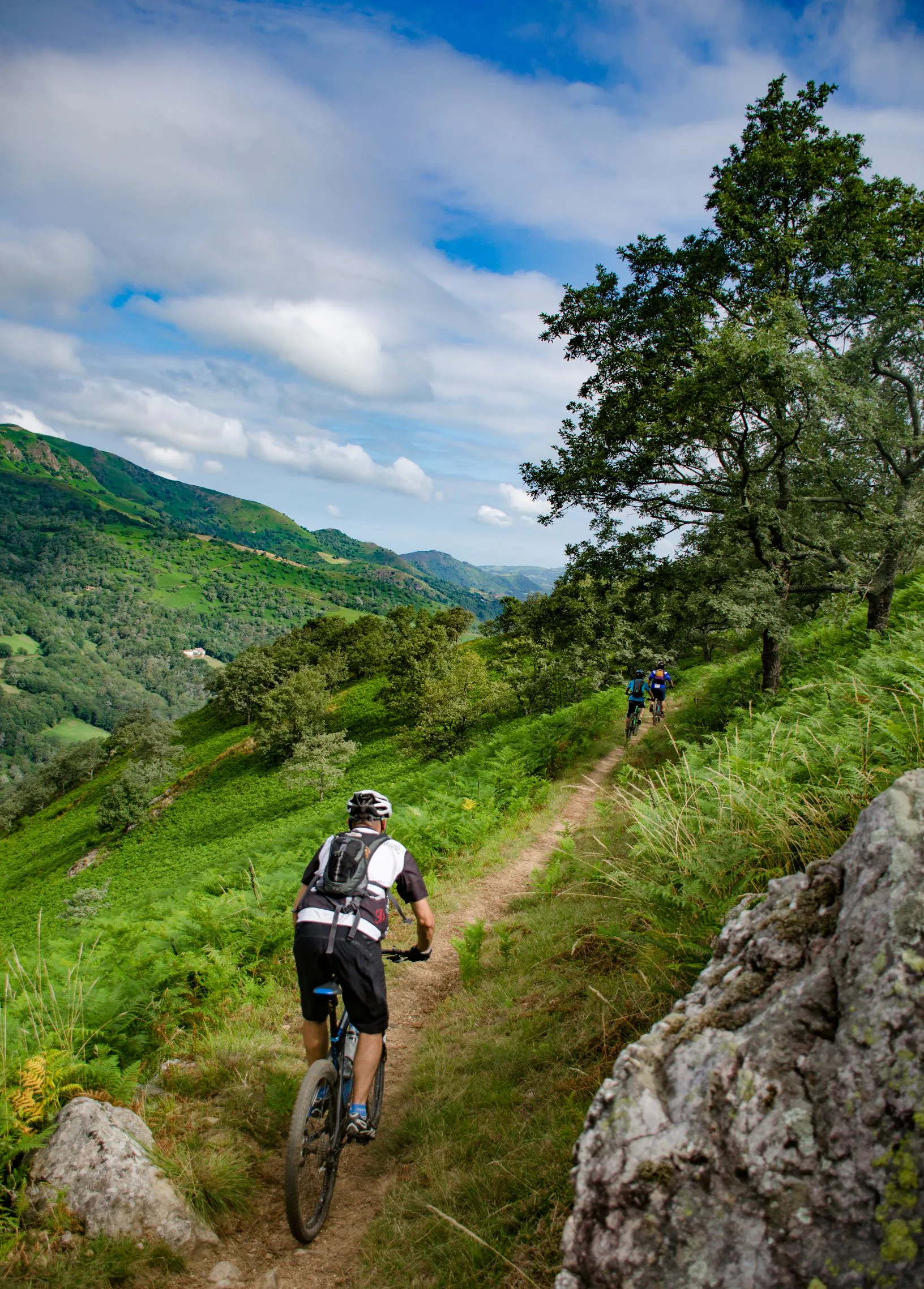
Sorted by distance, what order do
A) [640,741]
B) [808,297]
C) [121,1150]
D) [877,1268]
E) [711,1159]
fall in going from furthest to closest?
[640,741] → [808,297] → [121,1150] → [711,1159] → [877,1268]

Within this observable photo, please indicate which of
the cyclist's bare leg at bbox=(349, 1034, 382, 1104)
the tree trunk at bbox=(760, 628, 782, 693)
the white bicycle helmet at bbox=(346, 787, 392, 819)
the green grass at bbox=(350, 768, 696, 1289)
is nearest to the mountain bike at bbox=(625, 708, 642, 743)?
the tree trunk at bbox=(760, 628, 782, 693)

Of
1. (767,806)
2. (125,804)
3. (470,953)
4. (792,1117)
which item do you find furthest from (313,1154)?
(125,804)

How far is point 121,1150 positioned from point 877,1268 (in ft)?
14.8

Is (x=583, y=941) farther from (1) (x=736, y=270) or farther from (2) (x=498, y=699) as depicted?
(2) (x=498, y=699)

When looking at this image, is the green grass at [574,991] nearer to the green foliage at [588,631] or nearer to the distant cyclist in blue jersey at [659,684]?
the green foliage at [588,631]

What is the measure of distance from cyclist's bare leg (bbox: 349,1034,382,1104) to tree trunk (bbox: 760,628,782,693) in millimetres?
10828

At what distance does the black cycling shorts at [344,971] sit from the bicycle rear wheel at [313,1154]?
0.35 meters

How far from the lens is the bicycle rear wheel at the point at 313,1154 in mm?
3688

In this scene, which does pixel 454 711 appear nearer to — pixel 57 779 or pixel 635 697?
pixel 635 697

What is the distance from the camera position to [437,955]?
782 cm

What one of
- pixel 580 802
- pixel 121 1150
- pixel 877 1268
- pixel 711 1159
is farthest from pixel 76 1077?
pixel 580 802

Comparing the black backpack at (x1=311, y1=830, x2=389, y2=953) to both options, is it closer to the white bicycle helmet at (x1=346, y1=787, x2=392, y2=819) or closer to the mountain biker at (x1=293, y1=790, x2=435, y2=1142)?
the mountain biker at (x1=293, y1=790, x2=435, y2=1142)

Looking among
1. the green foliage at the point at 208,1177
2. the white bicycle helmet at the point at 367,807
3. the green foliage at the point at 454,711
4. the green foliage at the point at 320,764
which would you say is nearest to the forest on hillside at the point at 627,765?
the green foliage at the point at 208,1177

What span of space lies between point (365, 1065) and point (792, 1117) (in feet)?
11.0
